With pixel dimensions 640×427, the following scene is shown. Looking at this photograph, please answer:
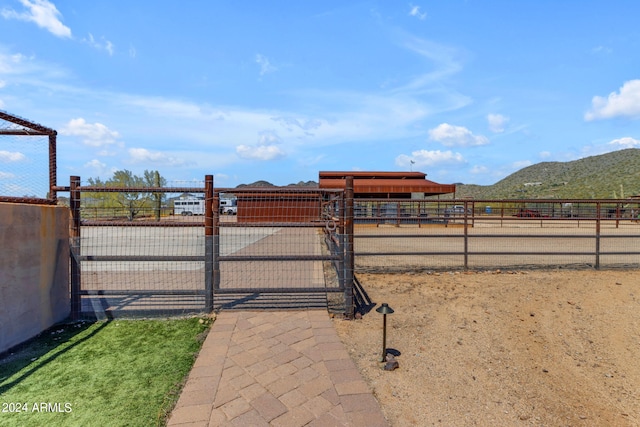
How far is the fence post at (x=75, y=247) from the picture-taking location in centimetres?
434

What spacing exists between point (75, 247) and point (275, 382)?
3.50m

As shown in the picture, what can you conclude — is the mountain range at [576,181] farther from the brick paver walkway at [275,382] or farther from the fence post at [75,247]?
the brick paver walkway at [275,382]

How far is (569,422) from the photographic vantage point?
2.42 m

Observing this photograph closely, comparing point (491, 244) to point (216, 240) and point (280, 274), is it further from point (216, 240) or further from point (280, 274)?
point (216, 240)

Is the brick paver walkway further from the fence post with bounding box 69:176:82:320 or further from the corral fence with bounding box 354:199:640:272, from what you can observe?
the corral fence with bounding box 354:199:640:272

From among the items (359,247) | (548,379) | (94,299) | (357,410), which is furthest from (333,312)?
(359,247)

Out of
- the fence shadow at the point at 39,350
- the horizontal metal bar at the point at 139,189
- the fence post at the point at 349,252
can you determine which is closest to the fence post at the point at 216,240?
the horizontal metal bar at the point at 139,189

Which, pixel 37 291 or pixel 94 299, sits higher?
pixel 37 291

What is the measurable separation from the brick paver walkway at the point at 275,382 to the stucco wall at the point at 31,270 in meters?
2.07

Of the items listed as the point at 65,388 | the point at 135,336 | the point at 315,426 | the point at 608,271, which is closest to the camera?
the point at 315,426

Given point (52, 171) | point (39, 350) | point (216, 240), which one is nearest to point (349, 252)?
point (216, 240)

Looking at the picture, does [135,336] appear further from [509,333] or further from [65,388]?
[509,333]

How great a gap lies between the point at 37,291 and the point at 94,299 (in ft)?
2.59

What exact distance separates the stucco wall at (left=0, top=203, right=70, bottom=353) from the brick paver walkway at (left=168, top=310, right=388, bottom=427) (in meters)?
2.07
